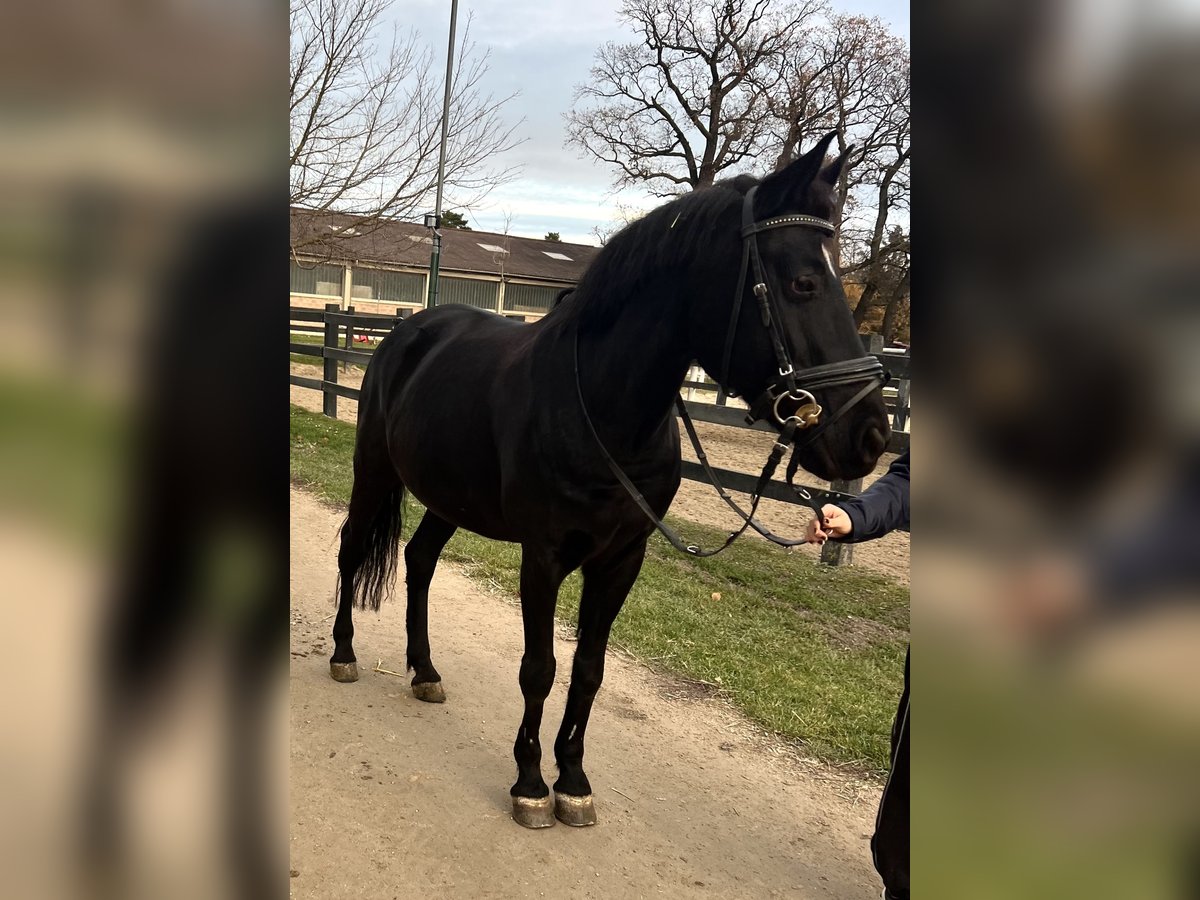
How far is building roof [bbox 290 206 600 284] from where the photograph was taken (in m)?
9.45

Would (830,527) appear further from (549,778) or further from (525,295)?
(525,295)

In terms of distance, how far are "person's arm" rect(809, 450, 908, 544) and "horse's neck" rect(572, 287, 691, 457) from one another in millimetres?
737

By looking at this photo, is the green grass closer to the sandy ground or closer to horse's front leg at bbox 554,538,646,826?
the sandy ground

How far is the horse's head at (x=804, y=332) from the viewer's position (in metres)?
2.07

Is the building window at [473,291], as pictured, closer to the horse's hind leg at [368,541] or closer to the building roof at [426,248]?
the building roof at [426,248]

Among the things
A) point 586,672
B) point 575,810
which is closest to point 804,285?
point 586,672

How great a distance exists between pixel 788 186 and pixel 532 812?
230 cm

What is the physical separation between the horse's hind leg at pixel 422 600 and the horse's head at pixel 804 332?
2.06 metres

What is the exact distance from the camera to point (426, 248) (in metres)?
24.8

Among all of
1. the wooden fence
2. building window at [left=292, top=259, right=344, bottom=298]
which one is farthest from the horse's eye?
building window at [left=292, top=259, right=344, bottom=298]
